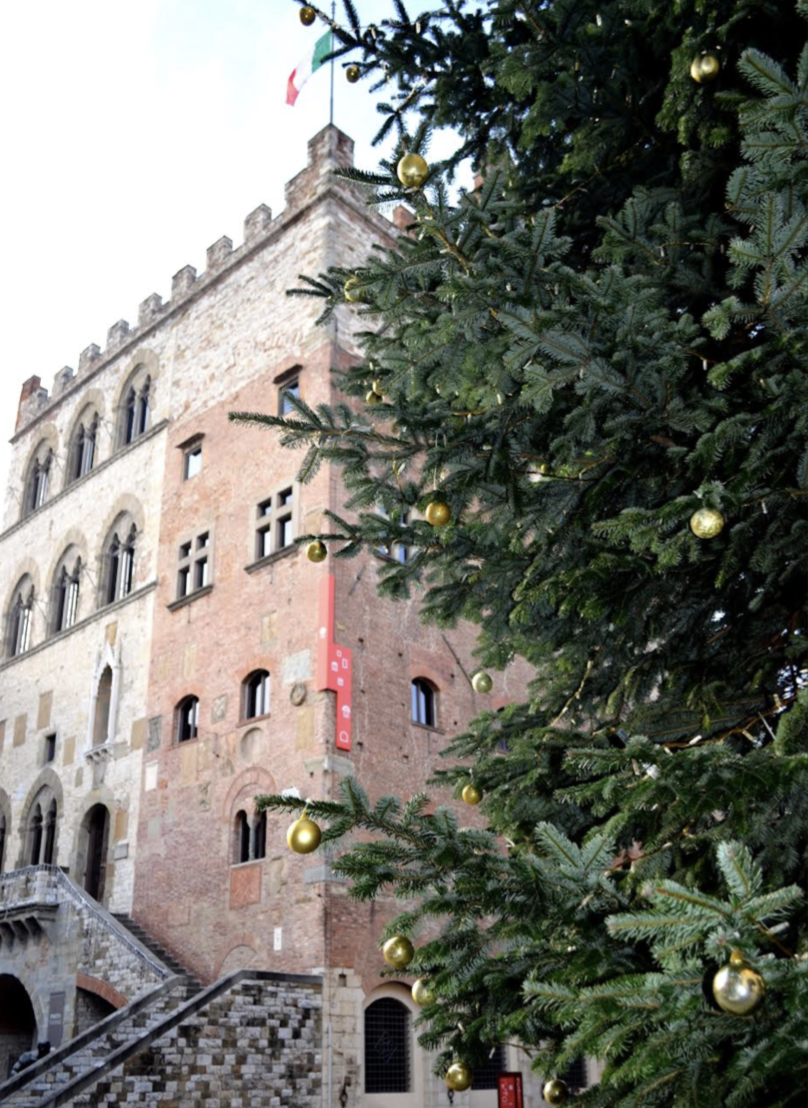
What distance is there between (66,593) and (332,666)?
11267 millimetres

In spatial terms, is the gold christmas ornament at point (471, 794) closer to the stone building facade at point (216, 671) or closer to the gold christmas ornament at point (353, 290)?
the gold christmas ornament at point (353, 290)

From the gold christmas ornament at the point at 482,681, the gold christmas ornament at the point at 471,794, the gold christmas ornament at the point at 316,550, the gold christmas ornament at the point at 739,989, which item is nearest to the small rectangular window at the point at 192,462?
the gold christmas ornament at the point at 482,681

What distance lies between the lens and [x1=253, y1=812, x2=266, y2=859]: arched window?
1534 cm

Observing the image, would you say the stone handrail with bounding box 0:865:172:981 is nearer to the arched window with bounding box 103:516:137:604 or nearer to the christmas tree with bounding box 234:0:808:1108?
the arched window with bounding box 103:516:137:604

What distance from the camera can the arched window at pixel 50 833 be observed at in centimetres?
2034

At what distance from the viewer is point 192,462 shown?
2081 centimetres

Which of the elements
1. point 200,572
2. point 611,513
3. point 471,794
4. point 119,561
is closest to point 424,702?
point 200,572

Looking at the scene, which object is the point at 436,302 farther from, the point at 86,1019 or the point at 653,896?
the point at 86,1019

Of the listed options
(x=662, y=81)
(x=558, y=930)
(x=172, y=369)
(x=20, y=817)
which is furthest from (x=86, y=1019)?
(x=662, y=81)

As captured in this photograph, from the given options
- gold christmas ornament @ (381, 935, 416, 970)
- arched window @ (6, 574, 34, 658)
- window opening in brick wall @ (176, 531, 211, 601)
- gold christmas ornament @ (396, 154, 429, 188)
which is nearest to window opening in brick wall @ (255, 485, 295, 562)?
window opening in brick wall @ (176, 531, 211, 601)

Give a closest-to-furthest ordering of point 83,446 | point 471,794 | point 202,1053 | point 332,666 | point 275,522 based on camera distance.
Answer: point 471,794 < point 202,1053 < point 332,666 < point 275,522 < point 83,446

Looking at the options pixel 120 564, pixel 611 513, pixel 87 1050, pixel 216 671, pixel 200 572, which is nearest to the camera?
pixel 611 513

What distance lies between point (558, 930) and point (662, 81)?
15.8 ft

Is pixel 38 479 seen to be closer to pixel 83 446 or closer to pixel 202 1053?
pixel 83 446
